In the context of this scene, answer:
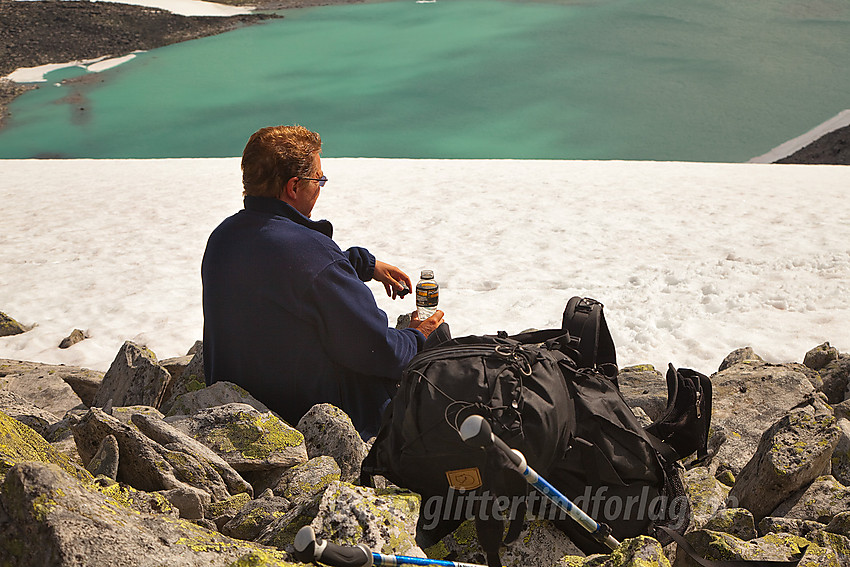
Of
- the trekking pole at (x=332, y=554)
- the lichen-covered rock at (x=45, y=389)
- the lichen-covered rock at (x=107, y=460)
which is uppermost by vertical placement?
the trekking pole at (x=332, y=554)

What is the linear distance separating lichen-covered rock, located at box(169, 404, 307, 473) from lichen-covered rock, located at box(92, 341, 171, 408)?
0.91m

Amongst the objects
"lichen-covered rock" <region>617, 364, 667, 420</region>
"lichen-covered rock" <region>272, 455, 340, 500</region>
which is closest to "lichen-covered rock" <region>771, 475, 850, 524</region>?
"lichen-covered rock" <region>617, 364, 667, 420</region>

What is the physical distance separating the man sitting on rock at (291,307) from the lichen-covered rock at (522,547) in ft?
2.88

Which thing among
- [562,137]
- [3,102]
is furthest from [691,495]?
[3,102]

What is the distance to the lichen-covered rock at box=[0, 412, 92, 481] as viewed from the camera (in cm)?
253

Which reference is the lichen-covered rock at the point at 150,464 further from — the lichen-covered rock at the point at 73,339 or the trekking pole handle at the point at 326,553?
the lichen-covered rock at the point at 73,339

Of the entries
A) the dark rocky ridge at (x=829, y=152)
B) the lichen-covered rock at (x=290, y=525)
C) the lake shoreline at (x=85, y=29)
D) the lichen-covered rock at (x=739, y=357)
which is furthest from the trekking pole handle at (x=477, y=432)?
the lake shoreline at (x=85, y=29)

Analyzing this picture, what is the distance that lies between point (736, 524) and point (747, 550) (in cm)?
28

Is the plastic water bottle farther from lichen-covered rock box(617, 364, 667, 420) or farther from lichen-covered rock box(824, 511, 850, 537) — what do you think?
lichen-covered rock box(824, 511, 850, 537)

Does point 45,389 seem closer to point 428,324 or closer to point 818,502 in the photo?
point 428,324

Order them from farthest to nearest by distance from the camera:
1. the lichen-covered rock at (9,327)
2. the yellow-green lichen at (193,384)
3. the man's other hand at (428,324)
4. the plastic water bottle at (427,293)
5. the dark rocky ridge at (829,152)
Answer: the dark rocky ridge at (829,152) → the lichen-covered rock at (9,327) → the plastic water bottle at (427,293) → the yellow-green lichen at (193,384) → the man's other hand at (428,324)

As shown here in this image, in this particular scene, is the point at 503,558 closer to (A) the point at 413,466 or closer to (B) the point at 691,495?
(A) the point at 413,466

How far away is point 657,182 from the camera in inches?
461

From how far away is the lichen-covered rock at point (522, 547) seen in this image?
251 cm
